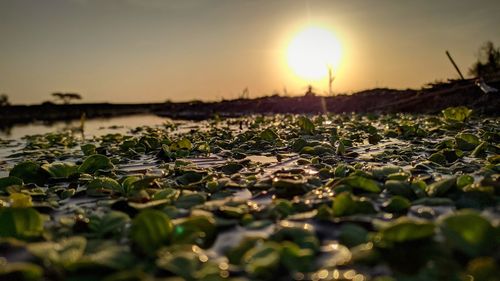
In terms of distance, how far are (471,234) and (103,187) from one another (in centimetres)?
347

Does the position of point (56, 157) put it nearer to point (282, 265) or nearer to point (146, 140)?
point (146, 140)

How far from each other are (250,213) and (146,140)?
5.48 meters

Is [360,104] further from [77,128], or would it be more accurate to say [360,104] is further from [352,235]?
[352,235]

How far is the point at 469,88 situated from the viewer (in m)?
17.4

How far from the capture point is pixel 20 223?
9.23 feet

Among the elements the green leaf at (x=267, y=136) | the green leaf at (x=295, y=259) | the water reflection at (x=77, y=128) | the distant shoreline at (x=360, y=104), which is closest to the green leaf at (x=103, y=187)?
the green leaf at (x=295, y=259)

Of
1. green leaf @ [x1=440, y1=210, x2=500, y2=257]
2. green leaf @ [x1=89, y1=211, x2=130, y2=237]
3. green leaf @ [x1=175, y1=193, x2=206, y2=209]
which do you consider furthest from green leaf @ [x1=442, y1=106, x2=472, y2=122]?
green leaf @ [x1=89, y1=211, x2=130, y2=237]

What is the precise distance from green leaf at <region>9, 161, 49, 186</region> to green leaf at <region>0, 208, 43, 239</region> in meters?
Result: 2.29

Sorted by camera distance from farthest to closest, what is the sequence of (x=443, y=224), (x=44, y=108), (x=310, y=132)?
(x=44, y=108), (x=310, y=132), (x=443, y=224)

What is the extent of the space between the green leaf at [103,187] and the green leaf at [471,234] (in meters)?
3.18

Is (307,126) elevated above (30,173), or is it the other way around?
(307,126)

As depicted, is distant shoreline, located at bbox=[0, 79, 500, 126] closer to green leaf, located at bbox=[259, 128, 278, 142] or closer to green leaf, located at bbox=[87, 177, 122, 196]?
green leaf, located at bbox=[259, 128, 278, 142]

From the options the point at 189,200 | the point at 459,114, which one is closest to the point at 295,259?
the point at 189,200

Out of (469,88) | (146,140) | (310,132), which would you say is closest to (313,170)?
(146,140)
